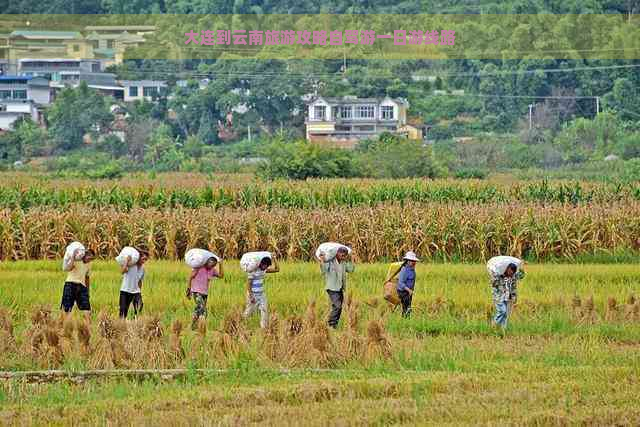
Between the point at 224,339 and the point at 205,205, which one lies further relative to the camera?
the point at 205,205

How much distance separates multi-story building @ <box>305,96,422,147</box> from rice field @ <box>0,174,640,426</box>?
54.7 metres

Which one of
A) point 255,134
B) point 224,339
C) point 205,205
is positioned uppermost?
point 224,339

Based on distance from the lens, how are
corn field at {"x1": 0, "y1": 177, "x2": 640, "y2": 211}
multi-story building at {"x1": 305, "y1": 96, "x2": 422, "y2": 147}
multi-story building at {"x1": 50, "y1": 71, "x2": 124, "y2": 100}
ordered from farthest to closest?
multi-story building at {"x1": 50, "y1": 71, "x2": 124, "y2": 100} → multi-story building at {"x1": 305, "y1": 96, "x2": 422, "y2": 147} → corn field at {"x1": 0, "y1": 177, "x2": 640, "y2": 211}

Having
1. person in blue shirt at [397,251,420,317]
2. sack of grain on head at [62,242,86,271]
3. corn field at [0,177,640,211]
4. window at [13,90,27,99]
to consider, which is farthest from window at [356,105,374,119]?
sack of grain on head at [62,242,86,271]

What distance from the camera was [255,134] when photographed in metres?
94.4

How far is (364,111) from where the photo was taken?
90375mm

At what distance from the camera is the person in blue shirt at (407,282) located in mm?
18766

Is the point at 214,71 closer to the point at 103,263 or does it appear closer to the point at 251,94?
the point at 251,94

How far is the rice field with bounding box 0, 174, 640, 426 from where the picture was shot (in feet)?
42.6

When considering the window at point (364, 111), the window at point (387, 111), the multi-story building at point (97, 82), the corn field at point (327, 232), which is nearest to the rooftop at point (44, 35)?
the multi-story building at point (97, 82)

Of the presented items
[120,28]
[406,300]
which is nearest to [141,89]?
[120,28]

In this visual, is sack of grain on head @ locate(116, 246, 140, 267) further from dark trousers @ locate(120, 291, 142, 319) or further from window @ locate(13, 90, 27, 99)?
window @ locate(13, 90, 27, 99)

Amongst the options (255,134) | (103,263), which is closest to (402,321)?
(103,263)

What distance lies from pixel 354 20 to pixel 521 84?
2678 cm
